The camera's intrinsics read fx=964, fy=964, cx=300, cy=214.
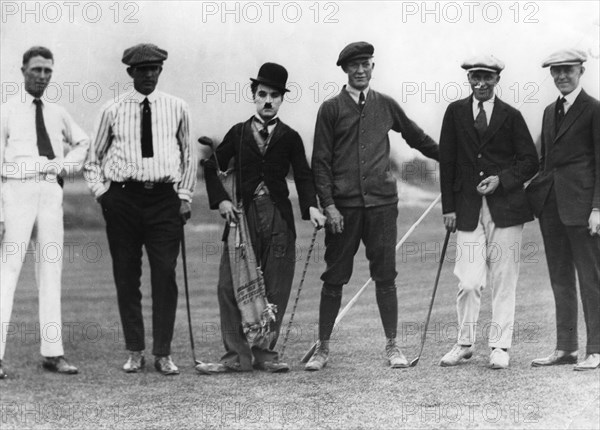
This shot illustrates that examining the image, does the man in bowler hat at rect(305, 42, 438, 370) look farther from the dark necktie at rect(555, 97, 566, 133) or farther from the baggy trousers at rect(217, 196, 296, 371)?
the dark necktie at rect(555, 97, 566, 133)

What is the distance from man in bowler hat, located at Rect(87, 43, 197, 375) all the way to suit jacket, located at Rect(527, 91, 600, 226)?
218 cm

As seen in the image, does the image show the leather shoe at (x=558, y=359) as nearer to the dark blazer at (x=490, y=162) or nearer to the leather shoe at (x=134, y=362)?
the dark blazer at (x=490, y=162)

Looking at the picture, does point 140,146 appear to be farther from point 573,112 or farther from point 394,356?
point 573,112

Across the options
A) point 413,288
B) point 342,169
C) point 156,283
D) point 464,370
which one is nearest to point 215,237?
point 156,283

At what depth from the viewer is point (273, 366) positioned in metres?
5.71

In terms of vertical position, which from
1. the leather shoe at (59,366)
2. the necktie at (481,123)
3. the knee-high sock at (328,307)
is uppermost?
the necktie at (481,123)

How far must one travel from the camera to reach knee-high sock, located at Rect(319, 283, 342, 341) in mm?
5785

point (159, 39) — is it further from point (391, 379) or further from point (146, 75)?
point (391, 379)

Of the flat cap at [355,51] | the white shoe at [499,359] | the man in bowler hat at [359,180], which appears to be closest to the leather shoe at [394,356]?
the man in bowler hat at [359,180]

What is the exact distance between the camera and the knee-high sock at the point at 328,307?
579 cm

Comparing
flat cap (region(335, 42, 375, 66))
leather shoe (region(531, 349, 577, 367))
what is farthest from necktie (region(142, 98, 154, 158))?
leather shoe (region(531, 349, 577, 367))

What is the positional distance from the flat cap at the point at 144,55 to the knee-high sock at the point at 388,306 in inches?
74.4

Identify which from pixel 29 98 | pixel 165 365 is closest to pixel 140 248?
pixel 165 365

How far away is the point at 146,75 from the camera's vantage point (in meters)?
5.82
